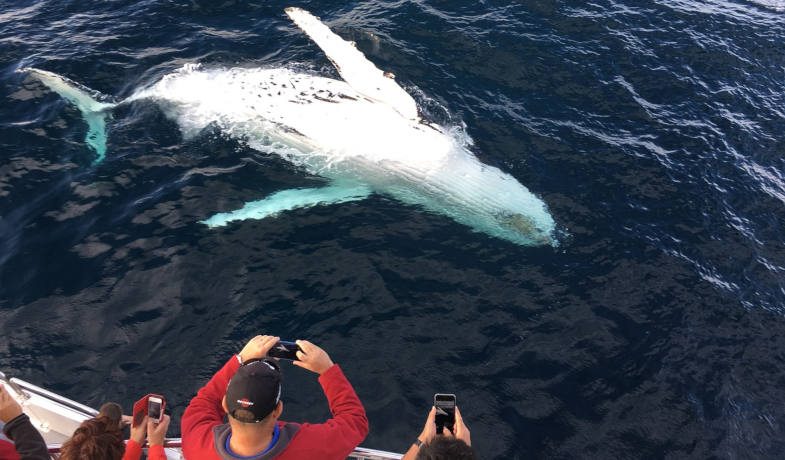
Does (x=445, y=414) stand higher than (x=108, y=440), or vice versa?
(x=108, y=440)

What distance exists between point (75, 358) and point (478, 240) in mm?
8311

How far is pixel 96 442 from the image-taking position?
4305 millimetres

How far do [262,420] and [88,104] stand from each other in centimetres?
1282

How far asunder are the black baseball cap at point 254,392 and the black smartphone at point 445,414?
1.61m

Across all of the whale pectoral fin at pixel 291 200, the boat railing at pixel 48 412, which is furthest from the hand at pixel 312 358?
the whale pectoral fin at pixel 291 200

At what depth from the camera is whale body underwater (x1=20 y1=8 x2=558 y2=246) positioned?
1175cm

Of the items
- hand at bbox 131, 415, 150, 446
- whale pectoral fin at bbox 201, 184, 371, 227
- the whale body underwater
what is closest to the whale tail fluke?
the whale body underwater

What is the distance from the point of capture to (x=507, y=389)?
8898mm

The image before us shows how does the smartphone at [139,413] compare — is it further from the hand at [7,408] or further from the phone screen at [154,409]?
the hand at [7,408]

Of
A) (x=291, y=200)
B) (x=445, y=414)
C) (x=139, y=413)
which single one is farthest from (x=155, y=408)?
(x=291, y=200)

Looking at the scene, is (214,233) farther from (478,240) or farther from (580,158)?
A: (580,158)

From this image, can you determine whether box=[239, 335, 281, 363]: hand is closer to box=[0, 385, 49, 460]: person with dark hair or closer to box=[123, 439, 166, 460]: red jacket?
box=[123, 439, 166, 460]: red jacket

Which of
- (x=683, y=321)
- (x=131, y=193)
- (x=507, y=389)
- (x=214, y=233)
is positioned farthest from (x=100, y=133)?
(x=683, y=321)

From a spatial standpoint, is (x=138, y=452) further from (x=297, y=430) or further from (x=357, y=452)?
(x=357, y=452)
